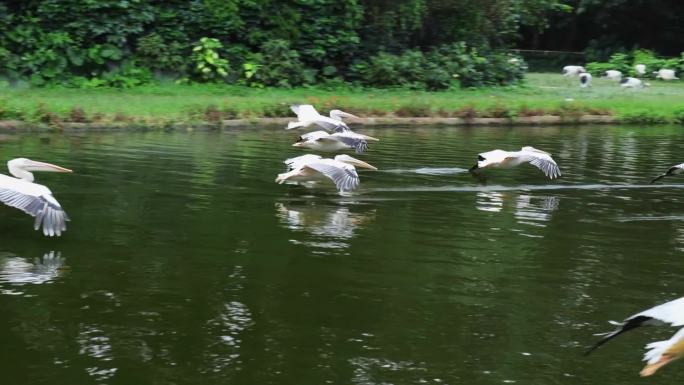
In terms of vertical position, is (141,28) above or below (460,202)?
above

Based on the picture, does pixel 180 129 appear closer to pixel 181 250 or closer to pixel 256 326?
pixel 181 250

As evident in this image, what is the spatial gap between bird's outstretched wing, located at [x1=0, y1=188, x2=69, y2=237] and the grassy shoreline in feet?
24.0

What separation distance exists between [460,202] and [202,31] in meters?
12.9

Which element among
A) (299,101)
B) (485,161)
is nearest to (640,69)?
(299,101)

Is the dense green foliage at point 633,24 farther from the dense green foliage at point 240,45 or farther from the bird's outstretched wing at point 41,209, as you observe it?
the bird's outstretched wing at point 41,209

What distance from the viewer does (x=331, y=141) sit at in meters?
13.7

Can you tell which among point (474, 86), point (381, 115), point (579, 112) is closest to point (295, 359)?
point (381, 115)

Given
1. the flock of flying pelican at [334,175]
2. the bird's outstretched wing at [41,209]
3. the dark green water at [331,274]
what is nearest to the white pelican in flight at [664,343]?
the flock of flying pelican at [334,175]

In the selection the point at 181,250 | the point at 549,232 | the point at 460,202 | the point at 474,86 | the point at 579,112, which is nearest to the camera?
the point at 181,250

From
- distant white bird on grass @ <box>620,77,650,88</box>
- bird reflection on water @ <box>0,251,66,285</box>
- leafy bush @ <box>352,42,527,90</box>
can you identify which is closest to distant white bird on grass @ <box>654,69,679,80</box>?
distant white bird on grass @ <box>620,77,650,88</box>

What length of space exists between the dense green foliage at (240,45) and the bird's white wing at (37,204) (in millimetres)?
12655

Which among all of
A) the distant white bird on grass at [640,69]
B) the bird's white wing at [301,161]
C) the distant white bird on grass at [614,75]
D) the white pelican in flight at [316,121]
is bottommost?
the bird's white wing at [301,161]

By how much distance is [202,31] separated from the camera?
2320 centimetres

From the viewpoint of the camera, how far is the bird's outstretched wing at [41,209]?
888 centimetres
